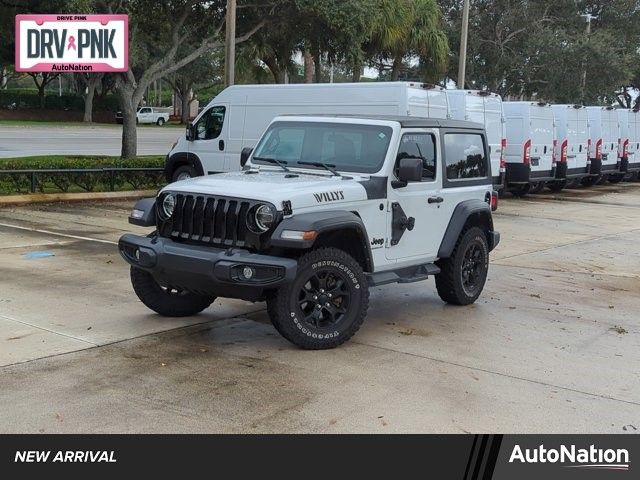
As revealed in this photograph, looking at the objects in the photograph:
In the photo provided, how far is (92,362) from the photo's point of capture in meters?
5.97

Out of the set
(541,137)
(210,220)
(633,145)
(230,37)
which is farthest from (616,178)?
(210,220)

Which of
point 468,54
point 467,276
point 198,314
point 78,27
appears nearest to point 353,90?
point 78,27

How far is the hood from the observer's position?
629 cm

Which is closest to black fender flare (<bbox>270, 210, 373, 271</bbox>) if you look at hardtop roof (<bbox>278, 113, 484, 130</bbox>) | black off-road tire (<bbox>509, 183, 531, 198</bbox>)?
hardtop roof (<bbox>278, 113, 484, 130</bbox>)

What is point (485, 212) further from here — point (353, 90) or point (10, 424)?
point (353, 90)

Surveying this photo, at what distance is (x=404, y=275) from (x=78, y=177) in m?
10.8

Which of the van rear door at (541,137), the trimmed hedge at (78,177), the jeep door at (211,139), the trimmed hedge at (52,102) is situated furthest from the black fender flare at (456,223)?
the trimmed hedge at (52,102)

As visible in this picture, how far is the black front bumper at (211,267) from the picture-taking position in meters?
6.01

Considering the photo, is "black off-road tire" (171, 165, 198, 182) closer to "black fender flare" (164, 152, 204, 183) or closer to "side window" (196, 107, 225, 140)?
"black fender flare" (164, 152, 204, 183)

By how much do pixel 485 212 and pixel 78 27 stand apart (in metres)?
12.3

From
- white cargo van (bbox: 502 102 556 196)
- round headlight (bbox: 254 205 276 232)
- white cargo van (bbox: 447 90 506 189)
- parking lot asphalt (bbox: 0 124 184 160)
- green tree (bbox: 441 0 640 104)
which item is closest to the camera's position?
round headlight (bbox: 254 205 276 232)

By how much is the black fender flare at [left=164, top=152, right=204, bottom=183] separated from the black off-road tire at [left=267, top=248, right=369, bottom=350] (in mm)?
11688

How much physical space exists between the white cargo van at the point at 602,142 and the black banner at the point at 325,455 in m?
21.3

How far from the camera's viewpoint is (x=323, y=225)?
620 cm
